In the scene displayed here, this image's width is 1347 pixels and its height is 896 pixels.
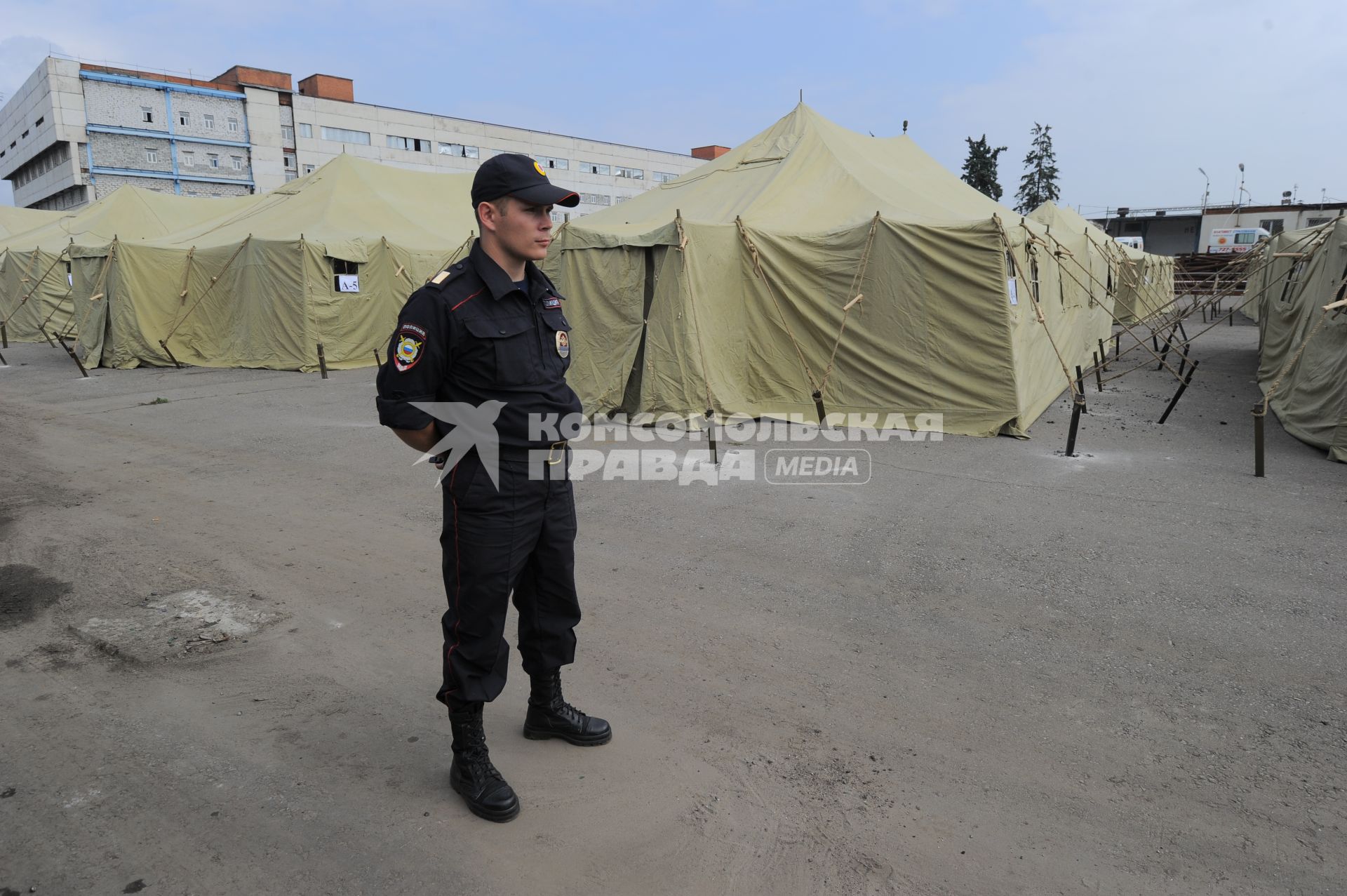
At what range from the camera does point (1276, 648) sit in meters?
3.69

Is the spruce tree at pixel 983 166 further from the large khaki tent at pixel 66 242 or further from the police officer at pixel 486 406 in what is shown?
the police officer at pixel 486 406

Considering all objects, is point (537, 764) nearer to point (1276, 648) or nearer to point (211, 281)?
point (1276, 648)

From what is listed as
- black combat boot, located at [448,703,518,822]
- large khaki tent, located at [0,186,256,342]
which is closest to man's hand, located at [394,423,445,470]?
black combat boot, located at [448,703,518,822]

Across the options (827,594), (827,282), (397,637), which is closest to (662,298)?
(827,282)

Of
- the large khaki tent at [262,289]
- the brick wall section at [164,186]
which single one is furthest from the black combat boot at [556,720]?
the brick wall section at [164,186]

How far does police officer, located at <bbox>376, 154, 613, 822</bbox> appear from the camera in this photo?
242 centimetres

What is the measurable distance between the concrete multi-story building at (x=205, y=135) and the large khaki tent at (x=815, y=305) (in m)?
49.7

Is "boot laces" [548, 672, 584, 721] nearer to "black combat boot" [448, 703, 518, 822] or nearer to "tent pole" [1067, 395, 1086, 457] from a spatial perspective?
"black combat boot" [448, 703, 518, 822]

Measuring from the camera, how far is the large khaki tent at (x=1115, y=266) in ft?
55.0

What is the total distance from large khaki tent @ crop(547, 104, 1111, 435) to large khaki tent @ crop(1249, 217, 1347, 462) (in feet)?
7.07

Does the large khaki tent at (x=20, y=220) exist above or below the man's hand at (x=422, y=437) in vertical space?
above

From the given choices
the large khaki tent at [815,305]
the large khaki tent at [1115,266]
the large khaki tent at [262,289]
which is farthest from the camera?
the large khaki tent at [1115,266]

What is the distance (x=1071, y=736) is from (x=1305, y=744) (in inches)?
33.4

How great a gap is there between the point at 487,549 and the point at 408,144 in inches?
2446
